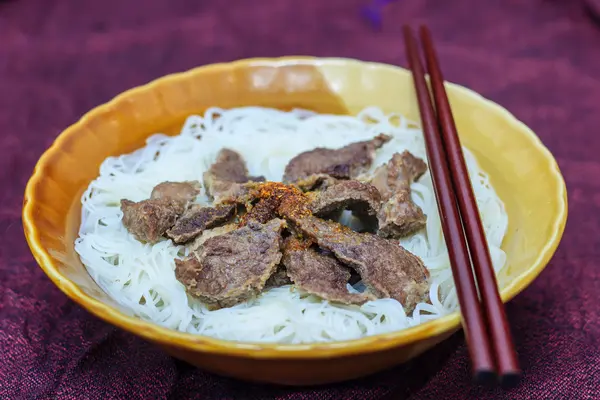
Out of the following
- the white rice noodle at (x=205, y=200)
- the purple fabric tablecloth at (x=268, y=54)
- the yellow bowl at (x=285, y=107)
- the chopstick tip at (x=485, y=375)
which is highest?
the chopstick tip at (x=485, y=375)

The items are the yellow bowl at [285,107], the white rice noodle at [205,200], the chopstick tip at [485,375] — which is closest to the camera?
the chopstick tip at [485,375]

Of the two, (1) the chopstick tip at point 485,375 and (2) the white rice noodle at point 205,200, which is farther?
(2) the white rice noodle at point 205,200

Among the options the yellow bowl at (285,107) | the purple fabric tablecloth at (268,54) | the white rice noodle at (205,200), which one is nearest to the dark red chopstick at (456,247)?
the yellow bowl at (285,107)

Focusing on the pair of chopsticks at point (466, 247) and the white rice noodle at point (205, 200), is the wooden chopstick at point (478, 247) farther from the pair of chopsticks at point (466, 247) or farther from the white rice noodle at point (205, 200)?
the white rice noodle at point (205, 200)

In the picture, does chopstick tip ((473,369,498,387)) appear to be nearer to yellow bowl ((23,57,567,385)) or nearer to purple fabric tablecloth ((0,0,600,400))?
yellow bowl ((23,57,567,385))

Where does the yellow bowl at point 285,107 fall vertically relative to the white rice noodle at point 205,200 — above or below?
above

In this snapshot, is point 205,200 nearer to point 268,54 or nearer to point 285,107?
point 285,107

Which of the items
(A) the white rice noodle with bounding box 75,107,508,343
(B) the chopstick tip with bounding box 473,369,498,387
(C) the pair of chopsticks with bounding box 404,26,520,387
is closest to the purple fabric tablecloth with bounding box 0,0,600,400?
(A) the white rice noodle with bounding box 75,107,508,343

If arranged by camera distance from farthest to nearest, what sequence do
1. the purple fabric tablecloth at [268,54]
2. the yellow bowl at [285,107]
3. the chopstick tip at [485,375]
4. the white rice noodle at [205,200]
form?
the purple fabric tablecloth at [268,54], the white rice noodle at [205,200], the yellow bowl at [285,107], the chopstick tip at [485,375]
